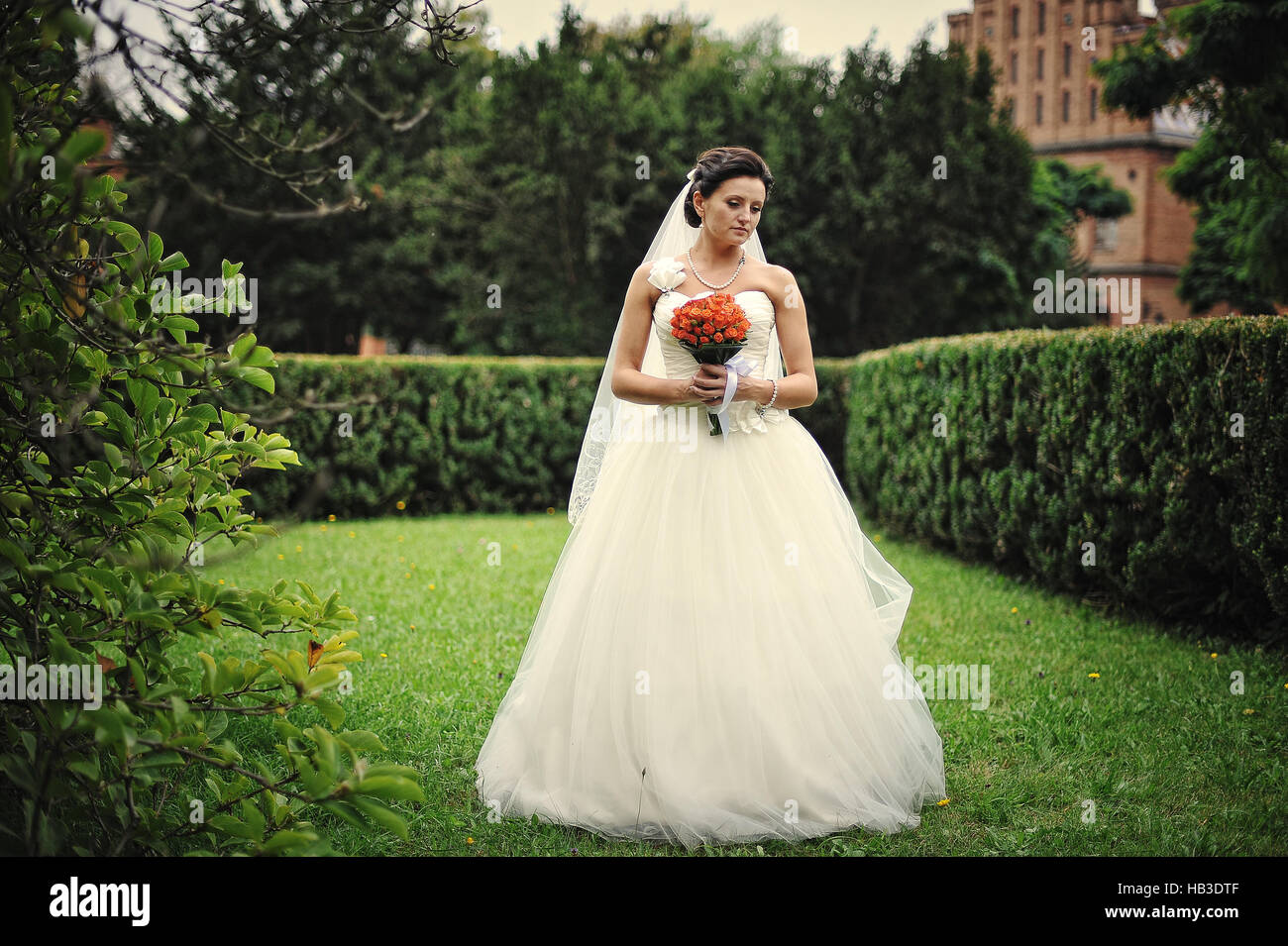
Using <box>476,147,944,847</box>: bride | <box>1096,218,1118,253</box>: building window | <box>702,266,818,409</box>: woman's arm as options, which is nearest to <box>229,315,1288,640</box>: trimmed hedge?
<box>476,147,944,847</box>: bride

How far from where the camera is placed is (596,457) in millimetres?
4418

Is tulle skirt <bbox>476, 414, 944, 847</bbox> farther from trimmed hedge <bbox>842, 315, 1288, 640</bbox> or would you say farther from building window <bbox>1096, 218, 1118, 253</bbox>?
building window <bbox>1096, 218, 1118, 253</bbox>

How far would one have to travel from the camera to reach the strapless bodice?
12.7 ft

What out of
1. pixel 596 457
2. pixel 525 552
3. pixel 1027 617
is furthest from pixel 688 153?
pixel 596 457

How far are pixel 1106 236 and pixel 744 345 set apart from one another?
5163 centimetres

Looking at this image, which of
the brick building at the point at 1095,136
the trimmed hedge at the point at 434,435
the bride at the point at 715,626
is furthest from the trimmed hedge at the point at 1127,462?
the brick building at the point at 1095,136

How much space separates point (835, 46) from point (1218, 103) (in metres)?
10.9

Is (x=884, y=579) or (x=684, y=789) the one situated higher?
(x=884, y=579)

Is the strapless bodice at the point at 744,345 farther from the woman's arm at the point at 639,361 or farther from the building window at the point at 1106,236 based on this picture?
the building window at the point at 1106,236

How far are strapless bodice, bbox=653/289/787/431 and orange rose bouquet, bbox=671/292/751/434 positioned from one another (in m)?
0.17

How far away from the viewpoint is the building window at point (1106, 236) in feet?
158

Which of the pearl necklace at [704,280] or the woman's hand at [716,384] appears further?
the pearl necklace at [704,280]

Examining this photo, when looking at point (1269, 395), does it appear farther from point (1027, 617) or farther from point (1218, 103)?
point (1218, 103)
